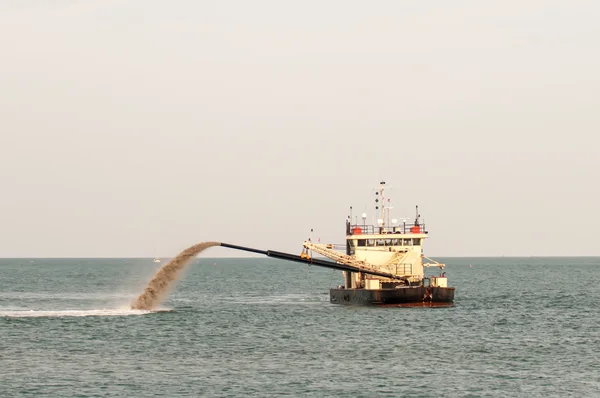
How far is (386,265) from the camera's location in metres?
85.4

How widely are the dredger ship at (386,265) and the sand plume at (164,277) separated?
34.3 ft

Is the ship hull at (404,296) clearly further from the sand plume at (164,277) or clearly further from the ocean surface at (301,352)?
the sand plume at (164,277)

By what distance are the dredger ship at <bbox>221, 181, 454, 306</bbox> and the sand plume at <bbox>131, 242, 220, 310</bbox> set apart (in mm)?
10451

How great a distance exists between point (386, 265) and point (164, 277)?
20.4m

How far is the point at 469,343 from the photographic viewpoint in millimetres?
59750

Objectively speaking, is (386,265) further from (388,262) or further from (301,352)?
(301,352)

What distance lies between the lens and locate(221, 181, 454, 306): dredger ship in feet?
270

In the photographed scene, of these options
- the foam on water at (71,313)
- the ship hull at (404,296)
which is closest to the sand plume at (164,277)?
the foam on water at (71,313)

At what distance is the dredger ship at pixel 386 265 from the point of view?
82.4m

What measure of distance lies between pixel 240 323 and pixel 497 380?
102 feet

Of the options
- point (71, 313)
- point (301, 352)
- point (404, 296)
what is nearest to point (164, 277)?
point (71, 313)

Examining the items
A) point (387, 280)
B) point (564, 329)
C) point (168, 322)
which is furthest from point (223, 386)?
point (387, 280)

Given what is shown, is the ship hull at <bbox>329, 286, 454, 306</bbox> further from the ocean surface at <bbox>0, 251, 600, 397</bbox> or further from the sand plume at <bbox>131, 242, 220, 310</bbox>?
the sand plume at <bbox>131, 242, 220, 310</bbox>

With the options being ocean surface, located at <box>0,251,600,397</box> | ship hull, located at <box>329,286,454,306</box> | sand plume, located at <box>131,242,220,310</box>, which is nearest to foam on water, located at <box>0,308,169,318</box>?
ocean surface, located at <box>0,251,600,397</box>
